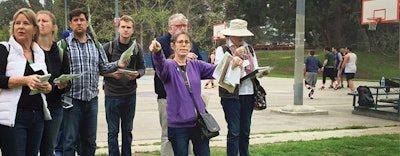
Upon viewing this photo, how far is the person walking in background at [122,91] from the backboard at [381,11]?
930cm

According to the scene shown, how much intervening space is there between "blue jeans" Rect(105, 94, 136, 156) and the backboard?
9.50 m

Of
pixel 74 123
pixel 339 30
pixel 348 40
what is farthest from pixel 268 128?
pixel 348 40

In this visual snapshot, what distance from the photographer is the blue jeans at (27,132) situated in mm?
3623

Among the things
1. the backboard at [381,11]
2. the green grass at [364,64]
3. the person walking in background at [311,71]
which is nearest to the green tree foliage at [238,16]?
the green grass at [364,64]

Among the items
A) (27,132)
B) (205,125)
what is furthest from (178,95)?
(27,132)

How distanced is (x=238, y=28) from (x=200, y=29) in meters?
34.6

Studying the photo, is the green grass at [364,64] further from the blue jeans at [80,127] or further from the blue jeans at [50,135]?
the blue jeans at [50,135]

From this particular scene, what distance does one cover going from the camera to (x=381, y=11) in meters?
13.4

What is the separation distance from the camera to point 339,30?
160 feet

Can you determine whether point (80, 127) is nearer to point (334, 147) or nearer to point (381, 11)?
point (334, 147)

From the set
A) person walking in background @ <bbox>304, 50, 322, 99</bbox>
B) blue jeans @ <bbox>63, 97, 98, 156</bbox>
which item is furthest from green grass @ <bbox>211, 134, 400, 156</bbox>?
person walking in background @ <bbox>304, 50, 322, 99</bbox>

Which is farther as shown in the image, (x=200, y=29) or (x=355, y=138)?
(x=200, y=29)

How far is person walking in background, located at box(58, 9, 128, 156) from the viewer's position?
4871 millimetres

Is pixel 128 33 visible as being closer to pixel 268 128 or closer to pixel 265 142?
pixel 265 142
